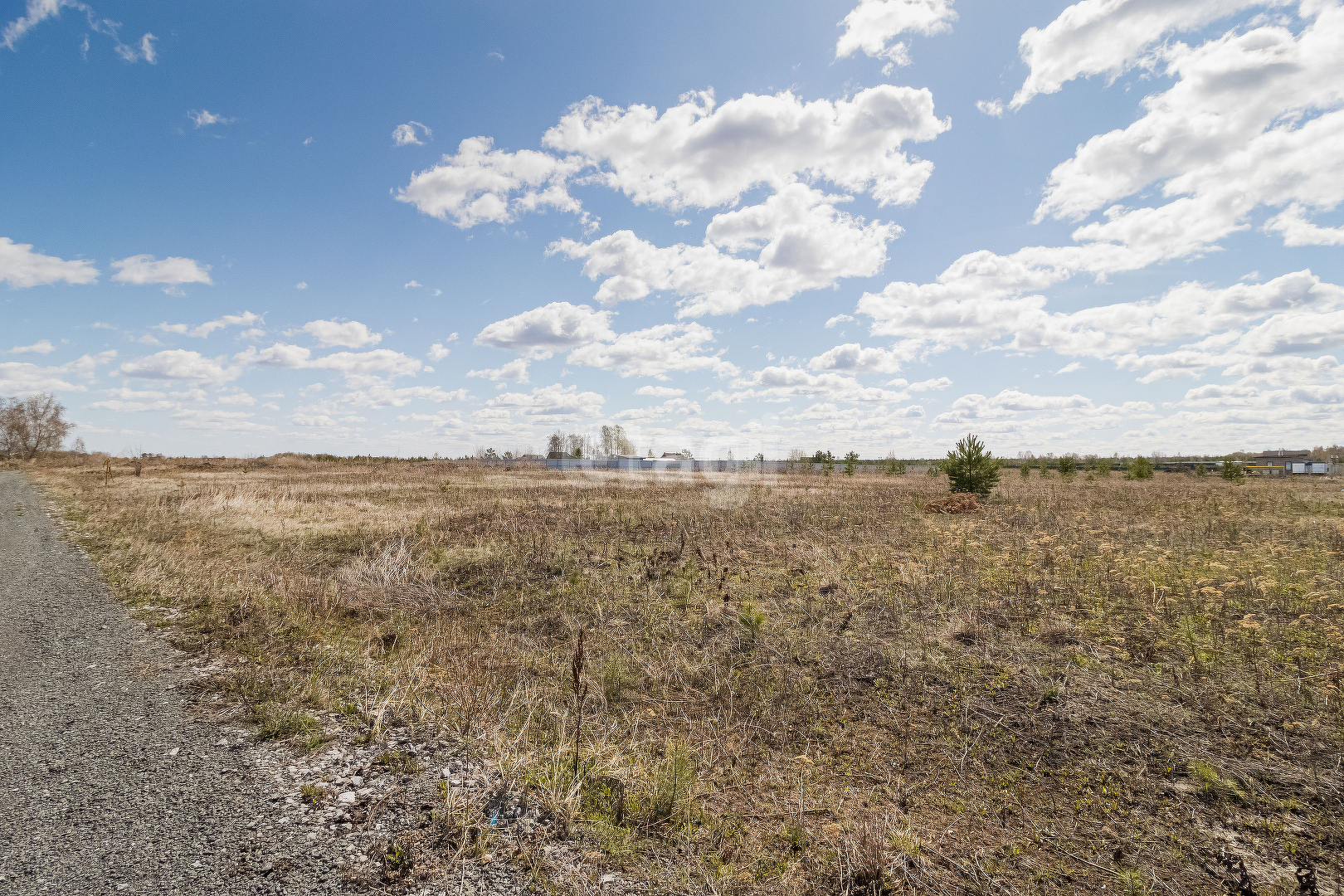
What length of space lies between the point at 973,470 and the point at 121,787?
1103 inches

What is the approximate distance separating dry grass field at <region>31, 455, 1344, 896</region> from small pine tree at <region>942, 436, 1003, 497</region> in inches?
358

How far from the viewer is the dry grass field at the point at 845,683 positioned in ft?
13.9

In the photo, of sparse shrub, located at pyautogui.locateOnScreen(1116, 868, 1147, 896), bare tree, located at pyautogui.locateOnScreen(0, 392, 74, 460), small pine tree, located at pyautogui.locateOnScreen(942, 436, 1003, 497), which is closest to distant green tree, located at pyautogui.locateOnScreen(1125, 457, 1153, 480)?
small pine tree, located at pyautogui.locateOnScreen(942, 436, 1003, 497)

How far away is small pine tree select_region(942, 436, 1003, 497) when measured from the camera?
986 inches

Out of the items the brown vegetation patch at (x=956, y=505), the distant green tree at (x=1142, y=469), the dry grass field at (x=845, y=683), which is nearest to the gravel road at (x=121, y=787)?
the dry grass field at (x=845, y=683)

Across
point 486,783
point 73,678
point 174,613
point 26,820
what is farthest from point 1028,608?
point 174,613

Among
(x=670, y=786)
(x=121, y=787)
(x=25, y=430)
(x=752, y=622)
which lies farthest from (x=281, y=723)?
(x=25, y=430)

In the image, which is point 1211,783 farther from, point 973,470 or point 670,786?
point 973,470

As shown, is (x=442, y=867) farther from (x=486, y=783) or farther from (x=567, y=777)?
(x=567, y=777)

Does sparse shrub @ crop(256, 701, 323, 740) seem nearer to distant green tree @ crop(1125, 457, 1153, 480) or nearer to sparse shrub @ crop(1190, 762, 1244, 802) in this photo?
sparse shrub @ crop(1190, 762, 1244, 802)

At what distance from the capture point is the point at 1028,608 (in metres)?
9.70

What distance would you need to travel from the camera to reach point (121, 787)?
4.16 meters

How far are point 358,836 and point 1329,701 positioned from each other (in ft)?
33.7

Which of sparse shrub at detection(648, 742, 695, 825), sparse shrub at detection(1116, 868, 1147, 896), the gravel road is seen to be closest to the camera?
the gravel road
